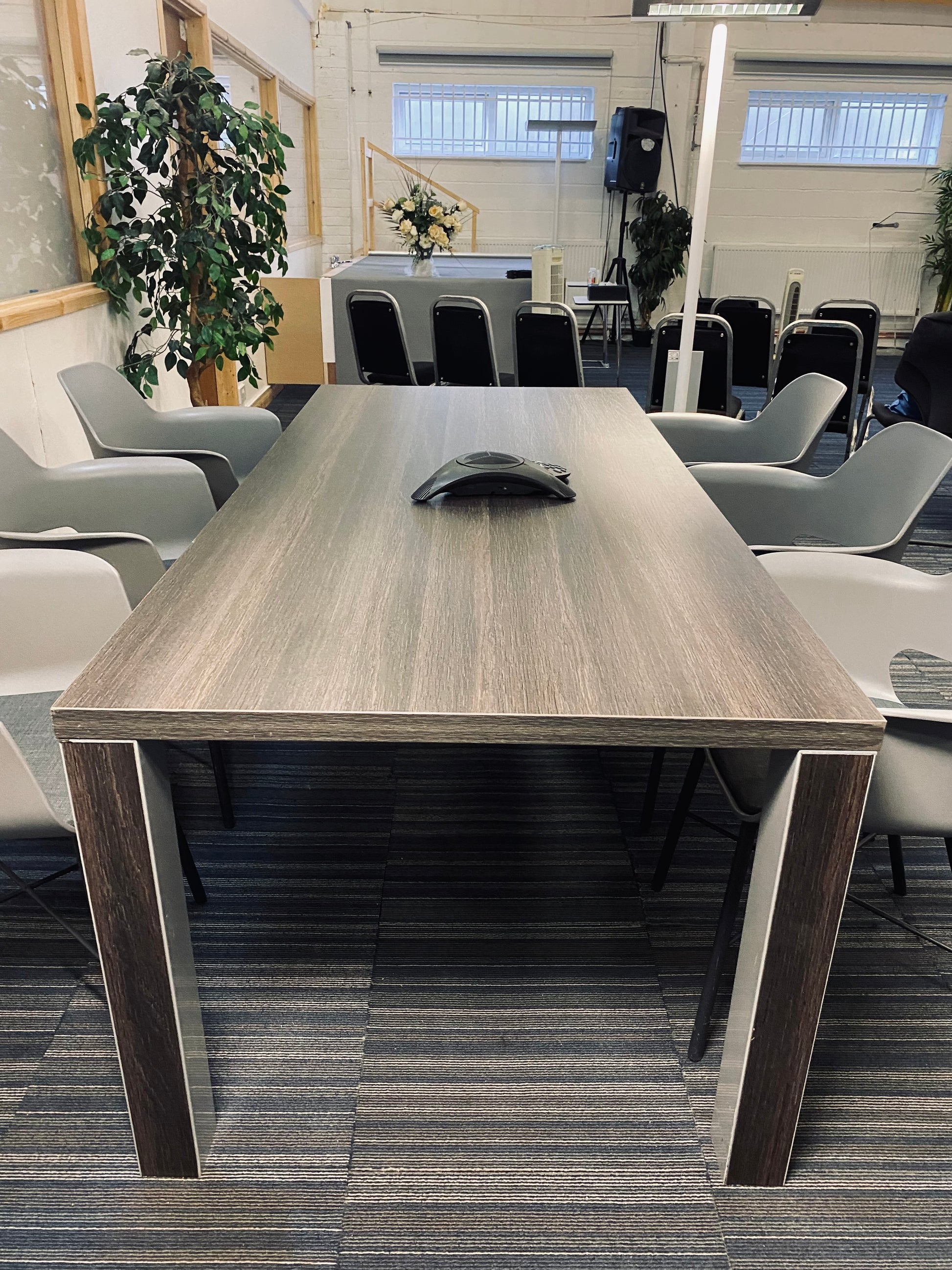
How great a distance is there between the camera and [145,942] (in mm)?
1191

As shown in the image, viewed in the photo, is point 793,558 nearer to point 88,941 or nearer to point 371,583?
point 371,583

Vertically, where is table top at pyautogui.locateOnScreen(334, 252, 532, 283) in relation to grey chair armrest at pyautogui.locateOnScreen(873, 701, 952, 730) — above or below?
above

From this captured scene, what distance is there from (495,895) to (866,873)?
0.80m

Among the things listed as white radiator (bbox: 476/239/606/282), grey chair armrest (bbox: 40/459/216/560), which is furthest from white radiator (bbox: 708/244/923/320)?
grey chair armrest (bbox: 40/459/216/560)

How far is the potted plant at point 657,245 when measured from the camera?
8711 millimetres

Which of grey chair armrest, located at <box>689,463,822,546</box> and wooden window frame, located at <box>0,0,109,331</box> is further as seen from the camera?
wooden window frame, located at <box>0,0,109,331</box>

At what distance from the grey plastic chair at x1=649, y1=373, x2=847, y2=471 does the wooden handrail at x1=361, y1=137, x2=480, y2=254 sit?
21.2ft

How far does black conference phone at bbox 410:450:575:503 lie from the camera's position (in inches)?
73.1

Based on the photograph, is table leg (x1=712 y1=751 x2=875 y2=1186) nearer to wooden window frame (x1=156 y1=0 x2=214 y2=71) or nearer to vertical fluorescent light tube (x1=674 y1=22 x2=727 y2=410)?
vertical fluorescent light tube (x1=674 y1=22 x2=727 y2=410)

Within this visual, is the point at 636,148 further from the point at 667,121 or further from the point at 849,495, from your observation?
the point at 849,495

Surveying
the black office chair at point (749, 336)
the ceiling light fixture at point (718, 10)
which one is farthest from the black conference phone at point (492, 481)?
the black office chair at point (749, 336)

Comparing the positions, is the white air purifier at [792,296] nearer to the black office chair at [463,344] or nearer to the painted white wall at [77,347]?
the black office chair at [463,344]

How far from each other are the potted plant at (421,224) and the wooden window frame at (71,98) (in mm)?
2999

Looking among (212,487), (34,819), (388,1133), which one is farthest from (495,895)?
(212,487)
